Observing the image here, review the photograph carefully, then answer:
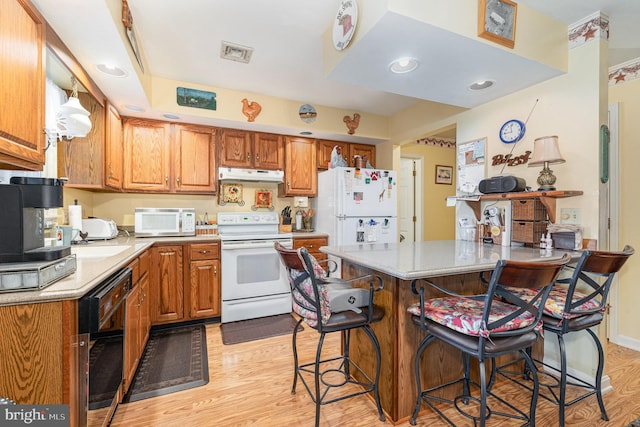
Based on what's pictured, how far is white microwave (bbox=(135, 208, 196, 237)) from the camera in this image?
2.90 metres

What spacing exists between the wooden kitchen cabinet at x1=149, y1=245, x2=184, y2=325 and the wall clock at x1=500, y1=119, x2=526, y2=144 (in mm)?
3170

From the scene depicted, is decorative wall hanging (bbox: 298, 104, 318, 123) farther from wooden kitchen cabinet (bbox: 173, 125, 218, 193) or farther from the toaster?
the toaster

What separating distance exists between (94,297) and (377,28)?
186 centimetres

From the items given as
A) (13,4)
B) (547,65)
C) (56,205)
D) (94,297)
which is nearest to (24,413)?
(94,297)

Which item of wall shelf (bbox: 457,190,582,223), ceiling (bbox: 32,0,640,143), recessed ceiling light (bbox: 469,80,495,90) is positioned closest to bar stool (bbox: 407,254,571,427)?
wall shelf (bbox: 457,190,582,223)

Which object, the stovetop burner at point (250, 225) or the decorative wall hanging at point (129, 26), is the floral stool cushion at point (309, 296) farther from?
the decorative wall hanging at point (129, 26)

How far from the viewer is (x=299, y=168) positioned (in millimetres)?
3689

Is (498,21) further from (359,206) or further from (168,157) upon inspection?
(168,157)

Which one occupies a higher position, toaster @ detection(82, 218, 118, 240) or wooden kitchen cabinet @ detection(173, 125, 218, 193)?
wooden kitchen cabinet @ detection(173, 125, 218, 193)

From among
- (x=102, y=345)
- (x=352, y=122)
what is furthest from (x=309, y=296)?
(x=352, y=122)

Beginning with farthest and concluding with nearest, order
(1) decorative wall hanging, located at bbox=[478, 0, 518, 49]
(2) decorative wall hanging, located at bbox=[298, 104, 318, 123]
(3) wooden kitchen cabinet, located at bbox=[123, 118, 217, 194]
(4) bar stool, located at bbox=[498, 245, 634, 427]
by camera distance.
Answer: (2) decorative wall hanging, located at bbox=[298, 104, 318, 123] < (3) wooden kitchen cabinet, located at bbox=[123, 118, 217, 194] < (1) decorative wall hanging, located at bbox=[478, 0, 518, 49] < (4) bar stool, located at bbox=[498, 245, 634, 427]

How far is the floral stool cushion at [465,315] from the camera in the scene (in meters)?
1.25

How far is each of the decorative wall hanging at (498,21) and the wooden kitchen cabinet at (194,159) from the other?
2.72 meters

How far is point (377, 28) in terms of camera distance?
1569 mm
